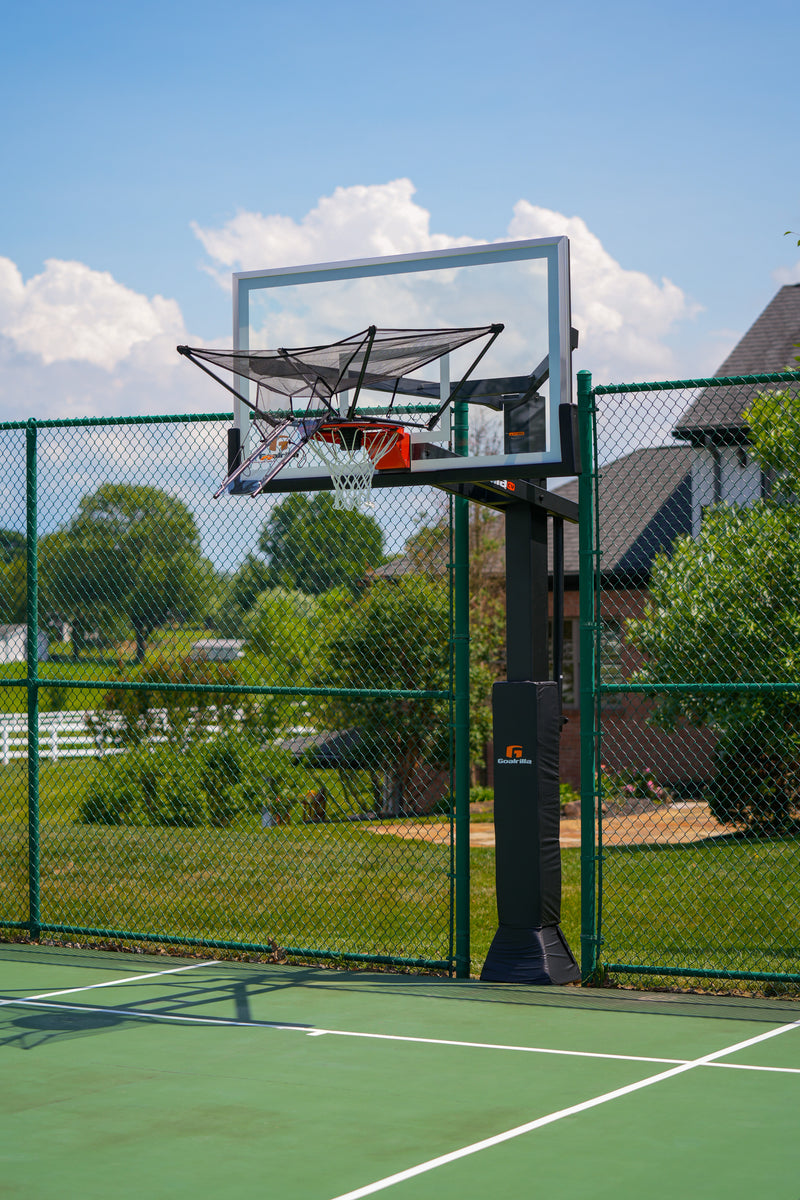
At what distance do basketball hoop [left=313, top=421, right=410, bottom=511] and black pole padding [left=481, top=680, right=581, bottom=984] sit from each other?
1.43 metres

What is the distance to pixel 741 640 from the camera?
13.3 metres

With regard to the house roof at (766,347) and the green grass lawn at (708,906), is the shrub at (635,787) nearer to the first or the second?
the green grass lawn at (708,906)

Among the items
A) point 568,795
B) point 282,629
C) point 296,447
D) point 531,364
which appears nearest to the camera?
point 531,364

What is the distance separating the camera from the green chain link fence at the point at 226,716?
9930 millimetres

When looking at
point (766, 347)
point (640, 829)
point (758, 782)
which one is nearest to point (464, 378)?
point (758, 782)

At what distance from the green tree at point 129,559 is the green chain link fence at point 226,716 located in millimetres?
29

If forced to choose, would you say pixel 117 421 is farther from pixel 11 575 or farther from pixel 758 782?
pixel 758 782

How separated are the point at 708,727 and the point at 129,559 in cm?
624

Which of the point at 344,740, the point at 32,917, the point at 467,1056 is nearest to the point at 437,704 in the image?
the point at 344,740

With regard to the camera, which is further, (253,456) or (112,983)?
(112,983)

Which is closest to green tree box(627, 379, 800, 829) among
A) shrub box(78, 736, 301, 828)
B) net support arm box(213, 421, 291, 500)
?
shrub box(78, 736, 301, 828)

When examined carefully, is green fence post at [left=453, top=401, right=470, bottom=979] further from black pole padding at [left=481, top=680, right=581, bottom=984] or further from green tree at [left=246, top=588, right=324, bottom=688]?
green tree at [left=246, top=588, right=324, bottom=688]

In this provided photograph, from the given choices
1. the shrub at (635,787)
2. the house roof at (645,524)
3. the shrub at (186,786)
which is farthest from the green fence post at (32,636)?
the house roof at (645,524)

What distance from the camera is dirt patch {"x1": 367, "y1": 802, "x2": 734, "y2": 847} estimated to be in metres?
14.7
